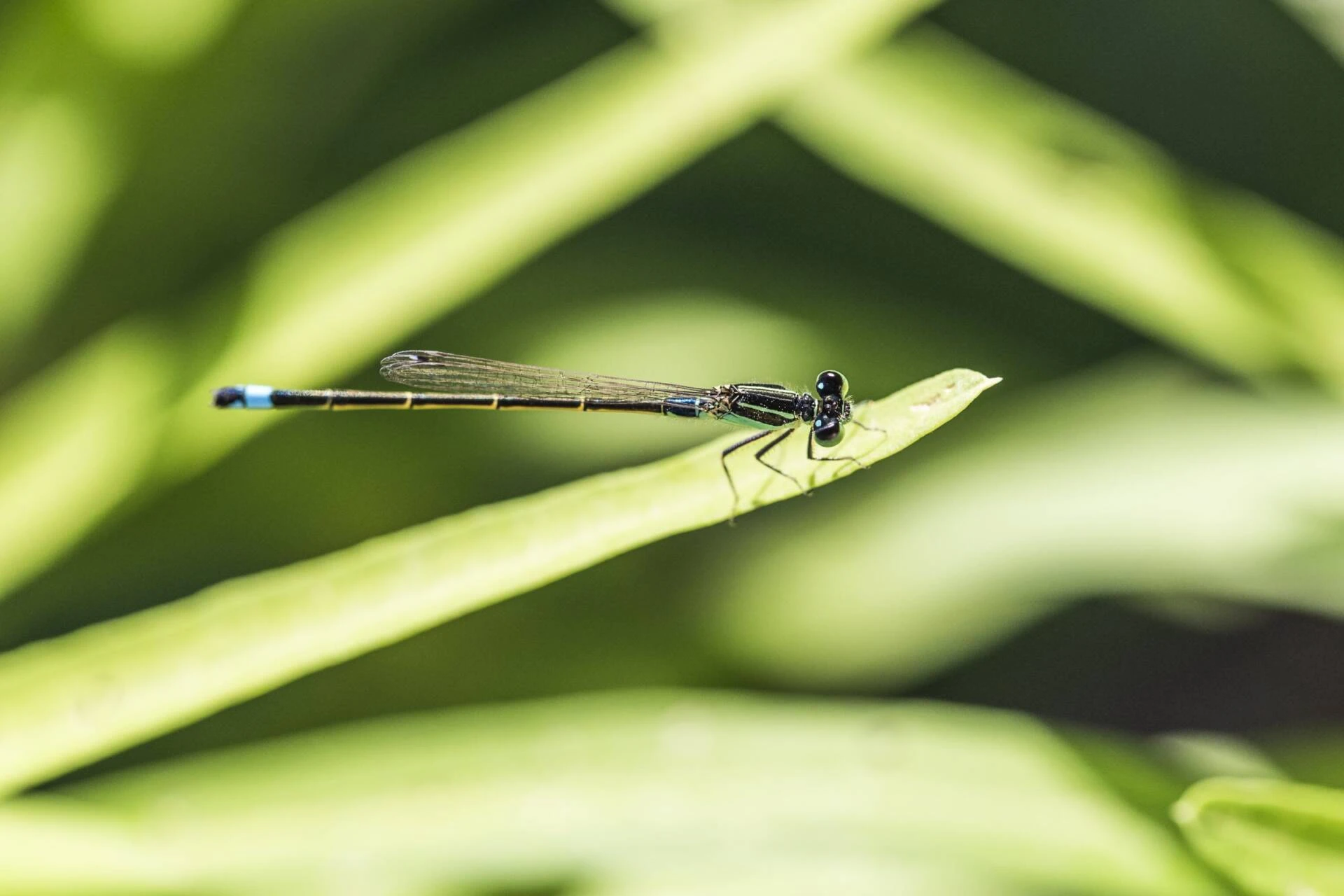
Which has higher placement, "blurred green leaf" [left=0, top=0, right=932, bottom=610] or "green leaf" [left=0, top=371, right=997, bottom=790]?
"blurred green leaf" [left=0, top=0, right=932, bottom=610]

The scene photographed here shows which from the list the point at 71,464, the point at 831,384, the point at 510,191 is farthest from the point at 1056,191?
the point at 71,464

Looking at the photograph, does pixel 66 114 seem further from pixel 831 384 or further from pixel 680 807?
pixel 680 807

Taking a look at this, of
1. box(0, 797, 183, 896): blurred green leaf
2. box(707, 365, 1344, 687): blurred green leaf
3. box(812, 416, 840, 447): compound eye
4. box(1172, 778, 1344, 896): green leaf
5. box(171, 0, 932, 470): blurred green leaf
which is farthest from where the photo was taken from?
box(812, 416, 840, 447): compound eye

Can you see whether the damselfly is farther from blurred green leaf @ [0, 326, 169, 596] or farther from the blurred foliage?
blurred green leaf @ [0, 326, 169, 596]

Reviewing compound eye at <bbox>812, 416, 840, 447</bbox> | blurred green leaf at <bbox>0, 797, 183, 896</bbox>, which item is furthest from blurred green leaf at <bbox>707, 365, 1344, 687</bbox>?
blurred green leaf at <bbox>0, 797, 183, 896</bbox>

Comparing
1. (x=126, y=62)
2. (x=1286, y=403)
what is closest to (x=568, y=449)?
(x=126, y=62)

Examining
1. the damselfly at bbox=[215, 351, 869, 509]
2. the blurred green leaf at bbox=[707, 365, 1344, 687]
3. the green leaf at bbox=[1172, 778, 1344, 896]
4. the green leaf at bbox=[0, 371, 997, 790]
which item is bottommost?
the green leaf at bbox=[1172, 778, 1344, 896]

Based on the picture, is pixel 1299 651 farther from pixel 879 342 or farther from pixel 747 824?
pixel 747 824
